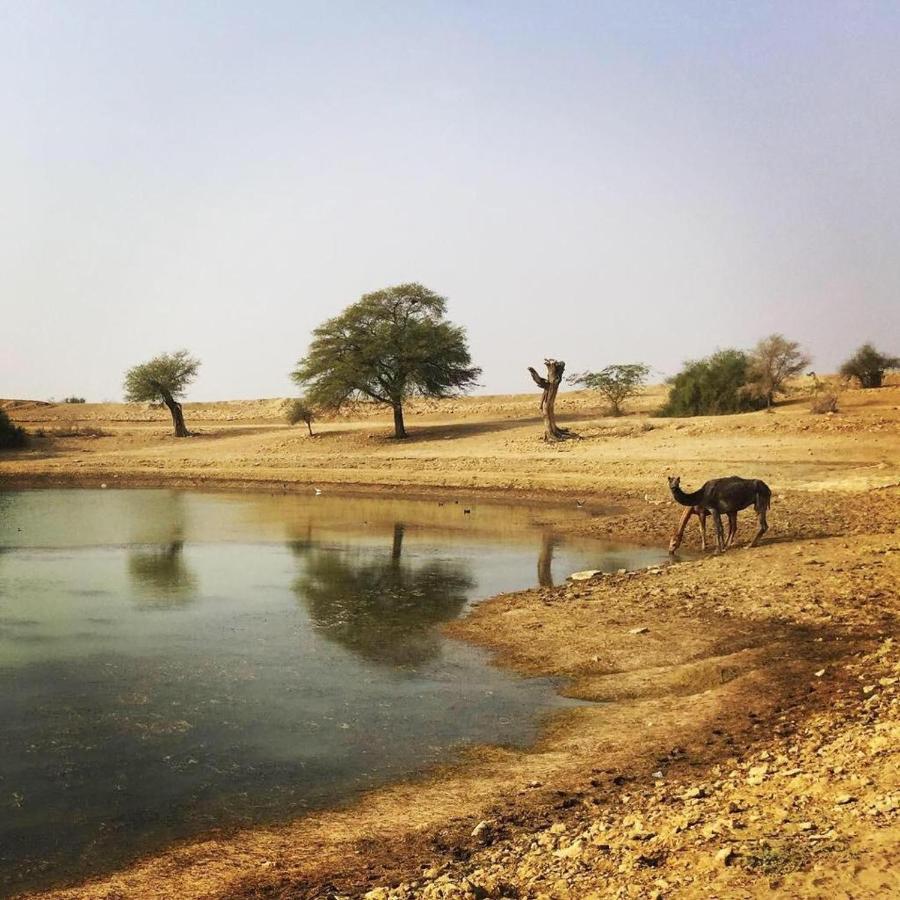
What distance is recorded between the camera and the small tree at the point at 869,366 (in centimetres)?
4638

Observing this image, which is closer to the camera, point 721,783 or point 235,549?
point 721,783

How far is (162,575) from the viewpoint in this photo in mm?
18188

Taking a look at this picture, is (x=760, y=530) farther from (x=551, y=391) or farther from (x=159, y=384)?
(x=159, y=384)

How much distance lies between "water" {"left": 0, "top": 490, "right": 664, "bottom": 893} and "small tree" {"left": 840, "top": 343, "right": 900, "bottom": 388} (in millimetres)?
31721

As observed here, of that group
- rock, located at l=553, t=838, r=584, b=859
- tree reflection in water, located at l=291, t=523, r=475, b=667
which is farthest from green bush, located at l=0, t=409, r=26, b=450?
rock, located at l=553, t=838, r=584, b=859

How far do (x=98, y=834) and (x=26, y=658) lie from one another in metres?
5.68

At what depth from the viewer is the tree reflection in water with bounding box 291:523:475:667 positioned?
1226 cm

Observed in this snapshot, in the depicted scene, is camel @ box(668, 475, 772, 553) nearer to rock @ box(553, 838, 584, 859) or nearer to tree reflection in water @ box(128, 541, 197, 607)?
tree reflection in water @ box(128, 541, 197, 607)

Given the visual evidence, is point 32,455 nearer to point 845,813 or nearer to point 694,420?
point 694,420

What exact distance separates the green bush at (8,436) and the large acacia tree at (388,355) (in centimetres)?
1466

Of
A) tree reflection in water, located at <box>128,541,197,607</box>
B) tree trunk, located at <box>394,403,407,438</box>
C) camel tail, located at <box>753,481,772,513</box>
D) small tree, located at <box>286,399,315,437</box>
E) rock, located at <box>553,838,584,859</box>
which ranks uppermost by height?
small tree, located at <box>286,399,315,437</box>

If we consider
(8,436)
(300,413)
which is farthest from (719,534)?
(8,436)

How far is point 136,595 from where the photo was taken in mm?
16125

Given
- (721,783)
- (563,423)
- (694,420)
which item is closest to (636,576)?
(721,783)
